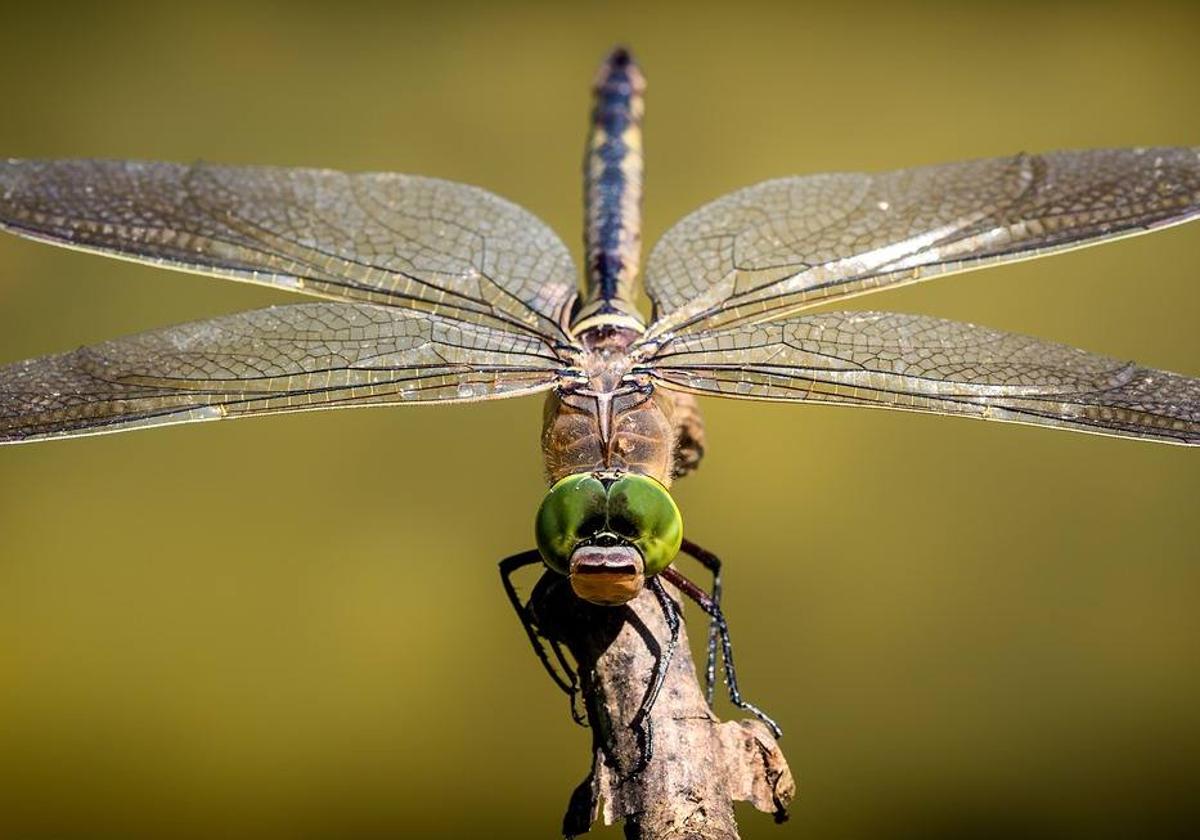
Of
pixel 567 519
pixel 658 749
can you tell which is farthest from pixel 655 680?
pixel 567 519

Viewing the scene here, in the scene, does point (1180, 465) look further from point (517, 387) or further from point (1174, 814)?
point (517, 387)

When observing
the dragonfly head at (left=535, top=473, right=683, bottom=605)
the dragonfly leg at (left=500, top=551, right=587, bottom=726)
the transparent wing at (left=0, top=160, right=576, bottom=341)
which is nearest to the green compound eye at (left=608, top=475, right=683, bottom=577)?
the dragonfly head at (left=535, top=473, right=683, bottom=605)

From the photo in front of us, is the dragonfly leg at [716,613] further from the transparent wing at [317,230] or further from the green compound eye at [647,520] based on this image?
the transparent wing at [317,230]

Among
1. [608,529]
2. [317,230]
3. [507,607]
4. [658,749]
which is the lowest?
[507,607]

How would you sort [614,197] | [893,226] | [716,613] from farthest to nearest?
[614,197] → [893,226] → [716,613]

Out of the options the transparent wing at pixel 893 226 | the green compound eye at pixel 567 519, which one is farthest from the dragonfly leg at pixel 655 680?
the transparent wing at pixel 893 226

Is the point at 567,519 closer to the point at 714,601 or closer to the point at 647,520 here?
the point at 647,520

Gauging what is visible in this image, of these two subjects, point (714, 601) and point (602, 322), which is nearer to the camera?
point (714, 601)
